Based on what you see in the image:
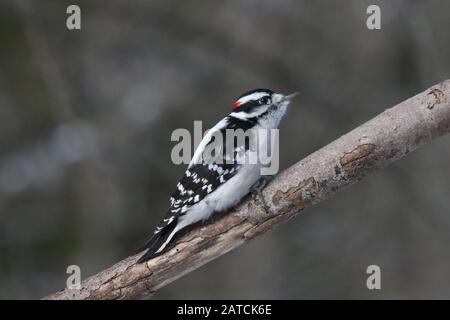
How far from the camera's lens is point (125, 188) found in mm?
8938

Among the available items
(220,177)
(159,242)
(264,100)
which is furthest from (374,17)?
(159,242)

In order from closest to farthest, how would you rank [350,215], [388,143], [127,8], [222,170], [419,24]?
[388,143], [222,170], [419,24], [127,8], [350,215]

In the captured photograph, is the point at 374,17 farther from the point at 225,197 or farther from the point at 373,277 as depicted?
the point at 225,197

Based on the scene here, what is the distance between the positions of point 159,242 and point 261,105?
4.51ft

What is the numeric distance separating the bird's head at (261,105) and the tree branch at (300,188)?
0.70 m

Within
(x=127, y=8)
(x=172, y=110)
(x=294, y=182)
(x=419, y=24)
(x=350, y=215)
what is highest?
(x=127, y=8)

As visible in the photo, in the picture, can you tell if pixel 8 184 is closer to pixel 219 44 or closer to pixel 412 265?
pixel 219 44

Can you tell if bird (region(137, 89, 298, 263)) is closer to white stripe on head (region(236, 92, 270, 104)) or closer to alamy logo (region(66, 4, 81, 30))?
white stripe on head (region(236, 92, 270, 104))

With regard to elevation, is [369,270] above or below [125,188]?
below

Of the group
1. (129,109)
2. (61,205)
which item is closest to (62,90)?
(129,109)

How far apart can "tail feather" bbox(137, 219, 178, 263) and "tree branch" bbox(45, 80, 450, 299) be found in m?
0.05

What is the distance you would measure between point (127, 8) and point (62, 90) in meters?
1.39

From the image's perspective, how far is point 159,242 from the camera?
183 inches

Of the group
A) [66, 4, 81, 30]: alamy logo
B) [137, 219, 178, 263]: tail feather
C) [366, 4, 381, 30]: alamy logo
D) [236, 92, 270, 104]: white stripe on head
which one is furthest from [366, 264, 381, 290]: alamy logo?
[66, 4, 81, 30]: alamy logo
